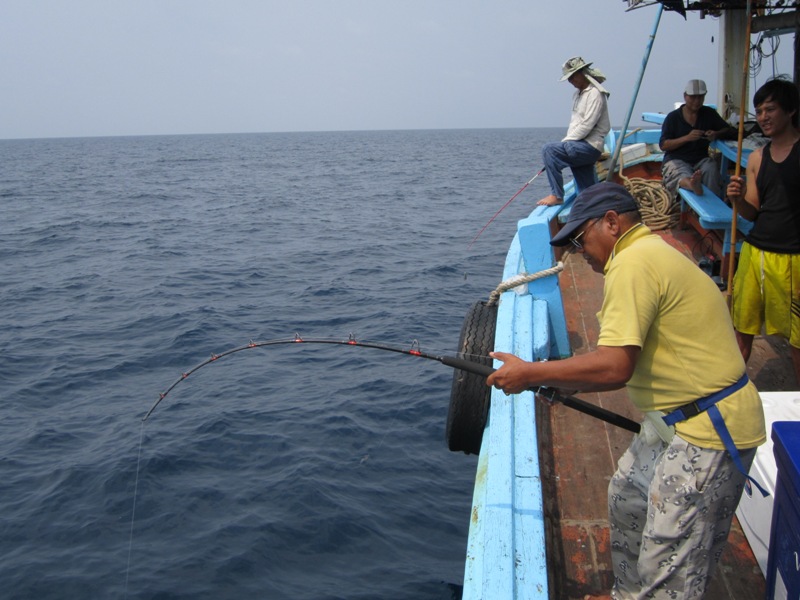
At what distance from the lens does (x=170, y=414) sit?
821 cm

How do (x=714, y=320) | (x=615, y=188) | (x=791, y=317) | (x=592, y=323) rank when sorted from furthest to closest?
(x=592, y=323) < (x=791, y=317) < (x=615, y=188) < (x=714, y=320)

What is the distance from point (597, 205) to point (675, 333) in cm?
47

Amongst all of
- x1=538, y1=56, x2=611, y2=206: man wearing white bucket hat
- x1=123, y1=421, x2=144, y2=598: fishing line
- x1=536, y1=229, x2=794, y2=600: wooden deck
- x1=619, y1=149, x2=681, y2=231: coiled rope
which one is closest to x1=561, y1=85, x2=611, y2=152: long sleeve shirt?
x1=538, y1=56, x2=611, y2=206: man wearing white bucket hat

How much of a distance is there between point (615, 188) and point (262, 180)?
142 feet

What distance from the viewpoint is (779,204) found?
3.95 meters

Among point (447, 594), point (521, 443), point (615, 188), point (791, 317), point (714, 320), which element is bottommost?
point (447, 594)

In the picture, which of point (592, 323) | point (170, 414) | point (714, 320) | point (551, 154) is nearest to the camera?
point (714, 320)

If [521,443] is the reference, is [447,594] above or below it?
below

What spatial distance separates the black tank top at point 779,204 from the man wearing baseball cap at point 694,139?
2.79 metres

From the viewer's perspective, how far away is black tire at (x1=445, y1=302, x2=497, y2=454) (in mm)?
4570

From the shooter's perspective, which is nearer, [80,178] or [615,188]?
[615,188]

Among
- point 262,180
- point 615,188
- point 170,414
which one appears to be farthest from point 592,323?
point 262,180

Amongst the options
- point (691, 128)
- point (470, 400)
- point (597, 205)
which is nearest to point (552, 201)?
point (691, 128)

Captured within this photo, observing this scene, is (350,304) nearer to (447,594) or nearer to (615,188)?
(447,594)
